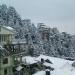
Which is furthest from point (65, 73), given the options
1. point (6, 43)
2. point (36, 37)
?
point (36, 37)

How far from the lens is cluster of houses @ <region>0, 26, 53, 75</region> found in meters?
31.0

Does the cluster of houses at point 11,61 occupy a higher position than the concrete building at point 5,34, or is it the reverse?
the concrete building at point 5,34

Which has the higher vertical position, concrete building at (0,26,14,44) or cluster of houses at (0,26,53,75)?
concrete building at (0,26,14,44)

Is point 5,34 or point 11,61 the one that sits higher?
point 5,34

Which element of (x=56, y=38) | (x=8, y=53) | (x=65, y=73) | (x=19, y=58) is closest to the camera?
(x=65, y=73)

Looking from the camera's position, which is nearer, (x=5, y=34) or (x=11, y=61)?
(x=11, y=61)

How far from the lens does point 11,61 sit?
104 feet

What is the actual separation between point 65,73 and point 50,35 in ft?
222

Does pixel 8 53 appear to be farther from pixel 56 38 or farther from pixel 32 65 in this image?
pixel 56 38

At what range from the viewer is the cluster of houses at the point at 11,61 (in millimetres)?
31000

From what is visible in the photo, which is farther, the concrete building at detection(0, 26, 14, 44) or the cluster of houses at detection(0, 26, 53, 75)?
the concrete building at detection(0, 26, 14, 44)

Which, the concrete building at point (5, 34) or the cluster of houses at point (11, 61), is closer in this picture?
the cluster of houses at point (11, 61)

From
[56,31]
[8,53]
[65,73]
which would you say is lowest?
[65,73]

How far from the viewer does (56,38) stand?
94750 millimetres
